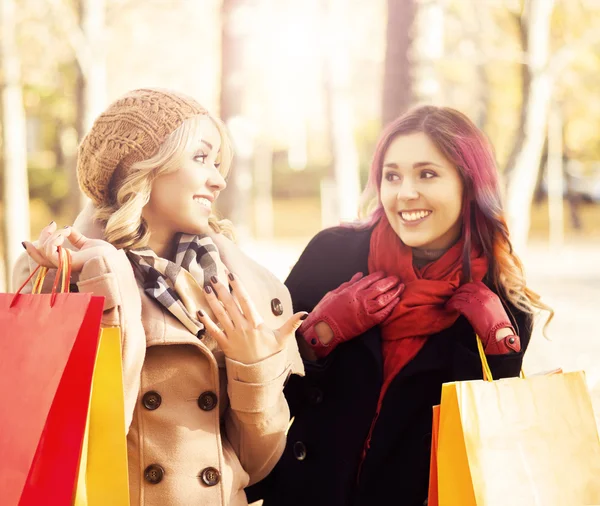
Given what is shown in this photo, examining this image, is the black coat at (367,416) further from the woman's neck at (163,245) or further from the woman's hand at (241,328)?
the woman's neck at (163,245)

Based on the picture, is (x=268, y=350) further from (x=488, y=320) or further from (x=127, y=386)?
(x=488, y=320)

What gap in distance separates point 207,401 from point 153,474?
0.23m

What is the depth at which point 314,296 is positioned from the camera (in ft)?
9.08

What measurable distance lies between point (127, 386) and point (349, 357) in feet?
2.57

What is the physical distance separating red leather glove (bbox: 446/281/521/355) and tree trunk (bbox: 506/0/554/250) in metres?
5.81

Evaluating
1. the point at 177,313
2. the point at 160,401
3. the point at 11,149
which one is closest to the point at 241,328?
the point at 177,313

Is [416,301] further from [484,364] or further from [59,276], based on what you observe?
[59,276]

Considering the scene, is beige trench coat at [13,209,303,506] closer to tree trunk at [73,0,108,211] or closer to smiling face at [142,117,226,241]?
smiling face at [142,117,226,241]

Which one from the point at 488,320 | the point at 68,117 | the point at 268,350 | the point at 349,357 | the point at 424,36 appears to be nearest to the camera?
the point at 268,350

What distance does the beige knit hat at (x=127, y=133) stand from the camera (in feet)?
7.13

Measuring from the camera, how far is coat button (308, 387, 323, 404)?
2639 mm

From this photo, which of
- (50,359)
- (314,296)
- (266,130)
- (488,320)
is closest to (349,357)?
(314,296)

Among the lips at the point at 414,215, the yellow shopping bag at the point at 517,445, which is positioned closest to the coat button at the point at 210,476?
the yellow shopping bag at the point at 517,445

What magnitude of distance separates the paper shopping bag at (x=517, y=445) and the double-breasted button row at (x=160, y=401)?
593mm
